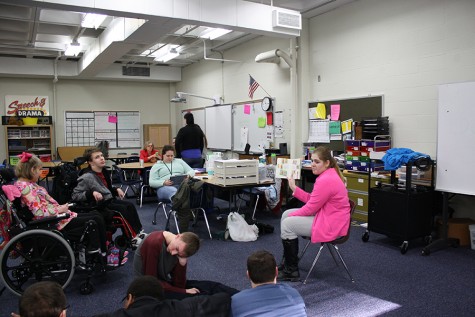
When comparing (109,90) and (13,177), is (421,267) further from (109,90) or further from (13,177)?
(109,90)

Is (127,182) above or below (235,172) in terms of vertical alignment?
below

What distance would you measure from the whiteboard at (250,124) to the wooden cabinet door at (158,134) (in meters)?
3.70

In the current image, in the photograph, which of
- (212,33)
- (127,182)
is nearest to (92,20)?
(212,33)

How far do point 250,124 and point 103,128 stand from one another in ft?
16.5

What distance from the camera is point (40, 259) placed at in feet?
10.2

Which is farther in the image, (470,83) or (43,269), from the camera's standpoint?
(470,83)

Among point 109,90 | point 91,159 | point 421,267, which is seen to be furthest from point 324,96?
point 109,90

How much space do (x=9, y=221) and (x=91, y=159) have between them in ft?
3.25

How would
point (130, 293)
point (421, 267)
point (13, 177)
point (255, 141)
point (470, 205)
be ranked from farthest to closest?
point (255, 141)
point (470, 205)
point (421, 267)
point (13, 177)
point (130, 293)

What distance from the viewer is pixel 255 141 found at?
794cm

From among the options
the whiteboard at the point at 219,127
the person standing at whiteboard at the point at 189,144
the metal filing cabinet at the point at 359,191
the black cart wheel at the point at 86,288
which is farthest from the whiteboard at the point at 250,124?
the black cart wheel at the point at 86,288

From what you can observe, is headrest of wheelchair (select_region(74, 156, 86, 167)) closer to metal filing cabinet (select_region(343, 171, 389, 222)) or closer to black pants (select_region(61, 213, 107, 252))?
black pants (select_region(61, 213, 107, 252))

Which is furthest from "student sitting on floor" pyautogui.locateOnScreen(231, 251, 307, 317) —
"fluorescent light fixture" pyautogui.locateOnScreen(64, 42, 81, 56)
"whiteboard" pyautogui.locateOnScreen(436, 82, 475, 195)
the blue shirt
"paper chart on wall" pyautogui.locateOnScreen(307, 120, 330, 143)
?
"fluorescent light fixture" pyautogui.locateOnScreen(64, 42, 81, 56)

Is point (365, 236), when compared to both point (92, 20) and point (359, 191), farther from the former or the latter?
point (92, 20)
